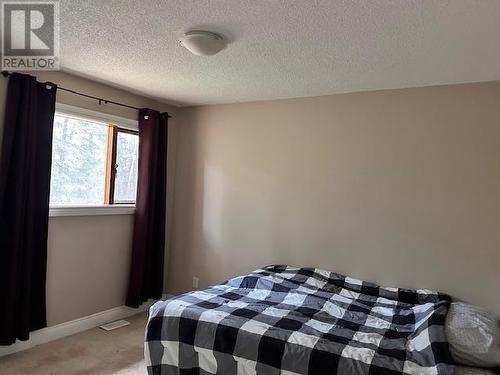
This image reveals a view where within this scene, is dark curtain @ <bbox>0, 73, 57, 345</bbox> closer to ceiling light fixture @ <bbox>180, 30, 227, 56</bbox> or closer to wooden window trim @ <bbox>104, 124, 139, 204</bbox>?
wooden window trim @ <bbox>104, 124, 139, 204</bbox>

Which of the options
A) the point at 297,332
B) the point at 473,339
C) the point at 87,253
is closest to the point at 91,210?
the point at 87,253

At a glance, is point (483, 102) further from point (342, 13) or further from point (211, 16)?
point (211, 16)

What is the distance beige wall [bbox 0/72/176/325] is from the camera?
3002mm

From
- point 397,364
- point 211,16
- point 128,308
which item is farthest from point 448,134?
point 128,308

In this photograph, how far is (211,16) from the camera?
1.84 metres

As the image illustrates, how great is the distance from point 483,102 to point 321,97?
4.06ft

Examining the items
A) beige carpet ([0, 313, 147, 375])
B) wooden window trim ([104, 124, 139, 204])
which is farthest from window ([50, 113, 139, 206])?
A: beige carpet ([0, 313, 147, 375])

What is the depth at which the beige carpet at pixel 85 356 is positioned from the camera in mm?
2549

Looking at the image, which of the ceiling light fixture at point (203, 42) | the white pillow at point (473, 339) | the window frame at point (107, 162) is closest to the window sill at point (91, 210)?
the window frame at point (107, 162)

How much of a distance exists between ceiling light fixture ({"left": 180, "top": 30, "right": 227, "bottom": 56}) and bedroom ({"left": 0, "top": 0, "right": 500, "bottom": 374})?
0.04 feet

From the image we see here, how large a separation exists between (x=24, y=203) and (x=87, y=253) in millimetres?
769

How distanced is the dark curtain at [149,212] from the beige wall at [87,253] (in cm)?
12
